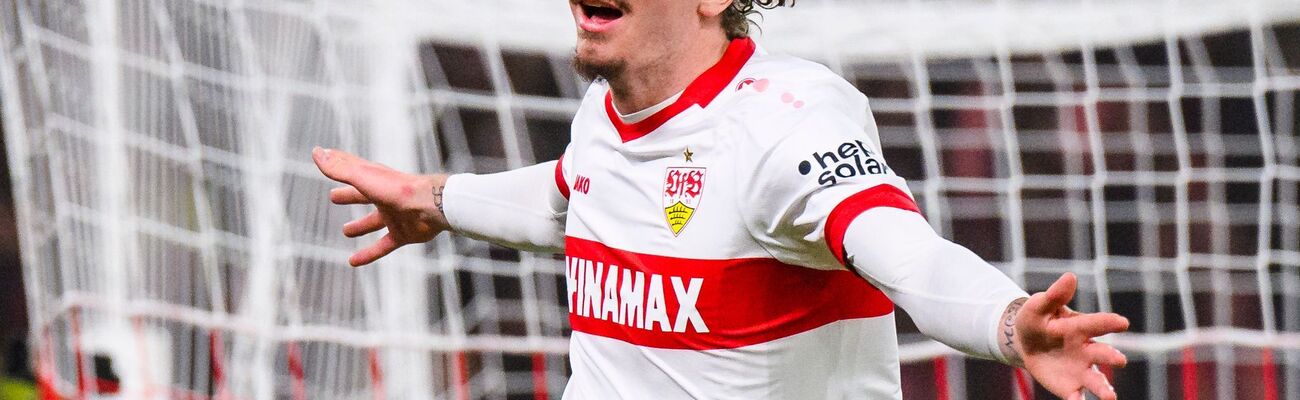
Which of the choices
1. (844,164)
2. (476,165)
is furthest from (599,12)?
(476,165)

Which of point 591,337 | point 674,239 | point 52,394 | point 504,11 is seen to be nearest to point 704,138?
point 674,239

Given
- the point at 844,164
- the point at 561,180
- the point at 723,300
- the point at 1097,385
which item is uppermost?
the point at 561,180

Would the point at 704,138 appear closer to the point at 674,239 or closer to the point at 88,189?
the point at 674,239

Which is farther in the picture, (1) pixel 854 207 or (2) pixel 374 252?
(2) pixel 374 252

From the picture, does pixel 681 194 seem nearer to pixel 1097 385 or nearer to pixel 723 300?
pixel 723 300

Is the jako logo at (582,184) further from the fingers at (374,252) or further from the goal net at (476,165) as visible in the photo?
the goal net at (476,165)

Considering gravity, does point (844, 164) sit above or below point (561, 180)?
below

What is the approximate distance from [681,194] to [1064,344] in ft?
1.89

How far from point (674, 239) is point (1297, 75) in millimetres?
2122

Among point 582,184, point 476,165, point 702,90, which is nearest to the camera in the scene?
point 702,90

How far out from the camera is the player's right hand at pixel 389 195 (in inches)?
86.5

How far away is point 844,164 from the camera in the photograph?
1511 millimetres

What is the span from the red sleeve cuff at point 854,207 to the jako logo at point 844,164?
3 centimetres

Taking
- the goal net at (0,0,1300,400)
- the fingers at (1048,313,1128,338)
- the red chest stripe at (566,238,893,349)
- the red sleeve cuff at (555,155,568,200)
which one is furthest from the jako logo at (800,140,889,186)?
the goal net at (0,0,1300,400)
